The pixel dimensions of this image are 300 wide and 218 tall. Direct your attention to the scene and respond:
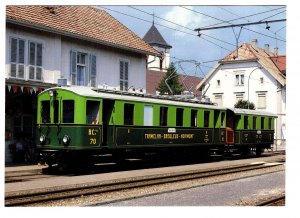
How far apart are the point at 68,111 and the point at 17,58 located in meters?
4.49

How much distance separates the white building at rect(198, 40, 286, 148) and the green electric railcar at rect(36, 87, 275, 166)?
1319 cm

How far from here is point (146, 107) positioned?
2038 cm

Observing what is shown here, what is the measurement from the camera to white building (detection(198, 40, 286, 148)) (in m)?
37.0

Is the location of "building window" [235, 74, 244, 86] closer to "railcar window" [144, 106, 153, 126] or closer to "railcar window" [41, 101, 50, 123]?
"railcar window" [144, 106, 153, 126]

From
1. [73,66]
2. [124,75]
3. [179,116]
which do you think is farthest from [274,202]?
[124,75]

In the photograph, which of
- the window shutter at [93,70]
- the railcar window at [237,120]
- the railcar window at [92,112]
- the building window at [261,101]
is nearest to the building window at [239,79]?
the building window at [261,101]

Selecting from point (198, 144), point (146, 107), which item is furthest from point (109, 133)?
point (198, 144)

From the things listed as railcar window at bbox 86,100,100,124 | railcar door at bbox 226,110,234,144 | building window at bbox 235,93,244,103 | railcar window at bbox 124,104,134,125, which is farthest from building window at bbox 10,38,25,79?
building window at bbox 235,93,244,103

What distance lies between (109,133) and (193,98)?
312 inches

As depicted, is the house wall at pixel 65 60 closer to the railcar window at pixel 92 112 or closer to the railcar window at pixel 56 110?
the railcar window at pixel 56 110

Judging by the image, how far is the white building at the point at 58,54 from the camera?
21.0 meters

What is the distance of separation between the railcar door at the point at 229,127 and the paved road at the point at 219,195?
9.23 metres

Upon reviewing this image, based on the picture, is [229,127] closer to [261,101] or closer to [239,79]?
[261,101]
